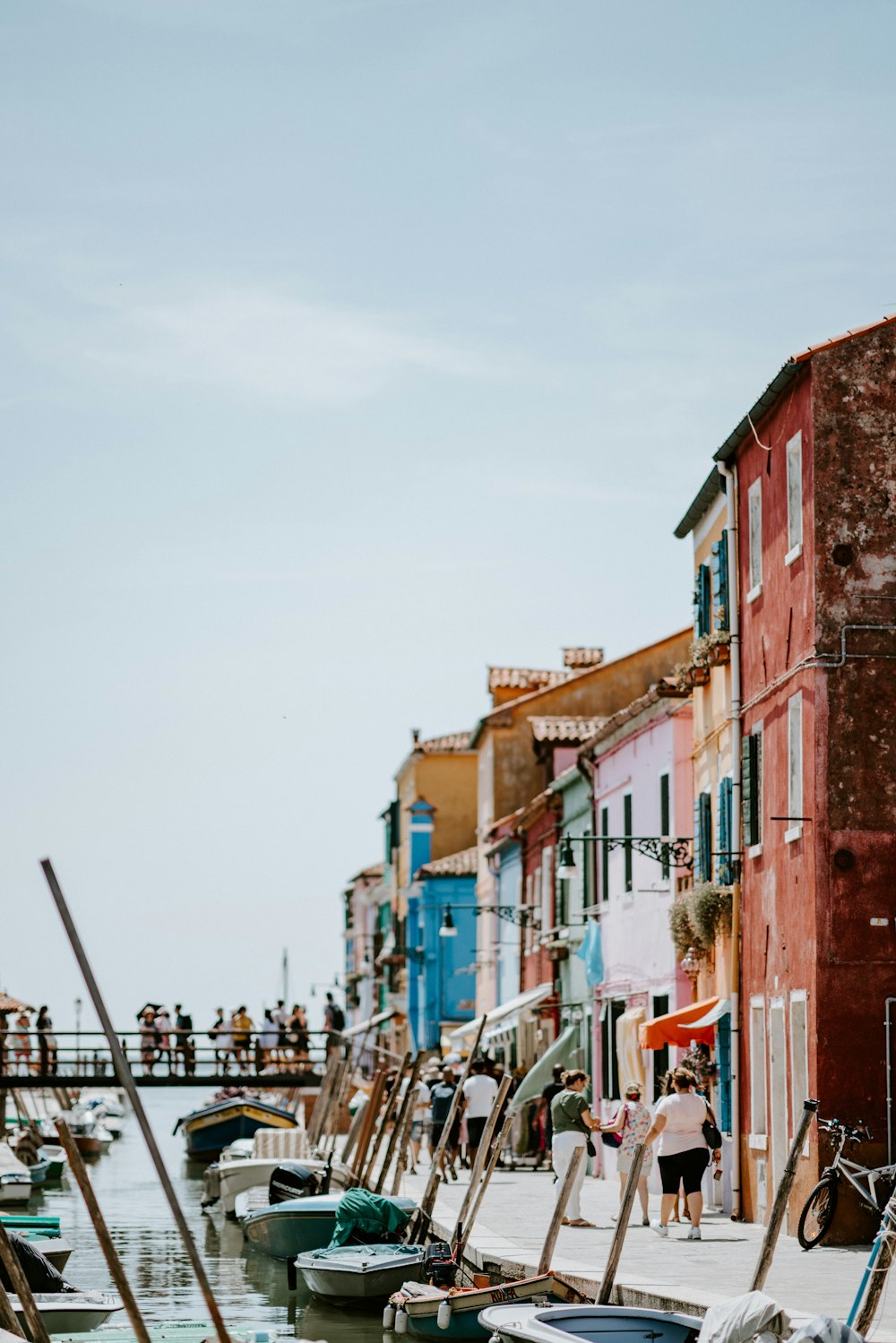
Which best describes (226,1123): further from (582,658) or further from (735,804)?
(735,804)

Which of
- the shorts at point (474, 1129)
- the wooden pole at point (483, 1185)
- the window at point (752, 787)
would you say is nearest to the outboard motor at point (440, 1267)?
the wooden pole at point (483, 1185)

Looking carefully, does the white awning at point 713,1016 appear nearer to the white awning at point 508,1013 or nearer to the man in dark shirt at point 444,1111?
the man in dark shirt at point 444,1111

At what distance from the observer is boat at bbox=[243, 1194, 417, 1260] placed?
2367 cm

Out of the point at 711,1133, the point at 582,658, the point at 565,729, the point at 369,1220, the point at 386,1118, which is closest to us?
the point at 711,1133

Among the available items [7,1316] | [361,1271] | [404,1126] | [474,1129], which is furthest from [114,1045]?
[474,1129]

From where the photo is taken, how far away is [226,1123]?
48.2m

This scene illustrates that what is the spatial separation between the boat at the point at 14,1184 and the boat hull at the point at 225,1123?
10.1 meters

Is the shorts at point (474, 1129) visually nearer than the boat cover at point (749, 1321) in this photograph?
No

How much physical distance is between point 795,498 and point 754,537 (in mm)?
2034

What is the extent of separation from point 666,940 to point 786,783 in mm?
6956

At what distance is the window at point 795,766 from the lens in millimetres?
19984

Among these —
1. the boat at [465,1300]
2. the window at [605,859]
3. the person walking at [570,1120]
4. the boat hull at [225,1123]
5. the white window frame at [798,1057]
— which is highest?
the window at [605,859]

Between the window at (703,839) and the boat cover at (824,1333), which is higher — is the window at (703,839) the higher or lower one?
the higher one

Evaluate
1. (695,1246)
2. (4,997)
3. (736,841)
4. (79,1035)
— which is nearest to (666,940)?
(736,841)
